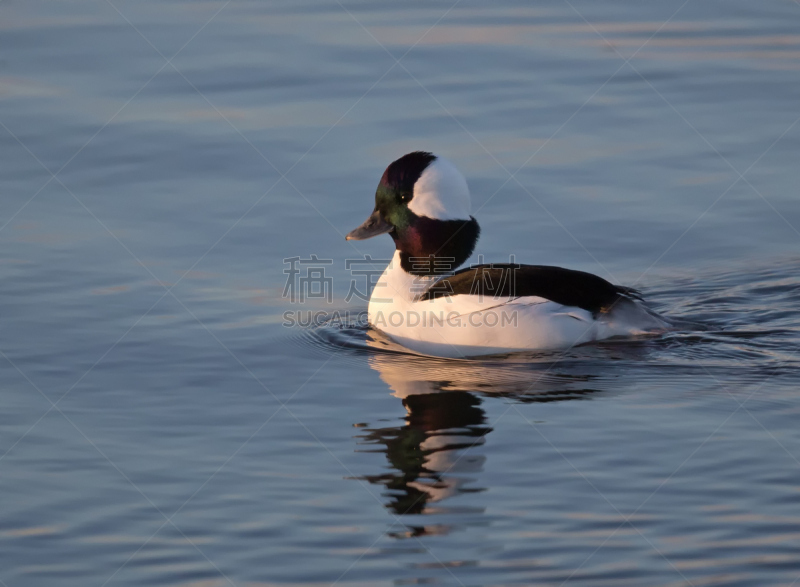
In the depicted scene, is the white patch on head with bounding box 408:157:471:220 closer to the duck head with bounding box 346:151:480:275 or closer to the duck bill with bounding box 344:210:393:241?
the duck head with bounding box 346:151:480:275

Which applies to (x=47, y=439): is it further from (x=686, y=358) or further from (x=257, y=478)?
(x=686, y=358)

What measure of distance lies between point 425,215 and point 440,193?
19 centimetres

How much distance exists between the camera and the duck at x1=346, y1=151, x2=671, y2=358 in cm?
740

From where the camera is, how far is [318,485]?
568 centimetres

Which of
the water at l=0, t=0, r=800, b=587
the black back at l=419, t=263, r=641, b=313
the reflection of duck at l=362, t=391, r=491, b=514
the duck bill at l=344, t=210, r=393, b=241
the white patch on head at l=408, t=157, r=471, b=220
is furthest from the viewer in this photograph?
the duck bill at l=344, t=210, r=393, b=241

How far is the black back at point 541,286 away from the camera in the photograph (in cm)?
734

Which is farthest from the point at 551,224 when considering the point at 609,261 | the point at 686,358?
the point at 686,358

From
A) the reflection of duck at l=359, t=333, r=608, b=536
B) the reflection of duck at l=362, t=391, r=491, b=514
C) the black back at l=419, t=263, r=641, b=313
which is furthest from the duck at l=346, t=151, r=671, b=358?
the reflection of duck at l=362, t=391, r=491, b=514

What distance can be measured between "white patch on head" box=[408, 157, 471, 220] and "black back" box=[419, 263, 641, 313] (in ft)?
1.97

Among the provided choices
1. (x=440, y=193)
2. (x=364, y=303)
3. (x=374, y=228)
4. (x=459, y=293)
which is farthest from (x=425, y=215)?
(x=364, y=303)

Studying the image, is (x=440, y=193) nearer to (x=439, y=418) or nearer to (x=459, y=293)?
(x=459, y=293)

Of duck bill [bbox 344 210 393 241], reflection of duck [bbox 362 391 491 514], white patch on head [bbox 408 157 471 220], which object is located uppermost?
white patch on head [bbox 408 157 471 220]

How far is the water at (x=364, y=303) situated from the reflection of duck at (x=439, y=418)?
23 mm

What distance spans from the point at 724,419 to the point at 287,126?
19.8 ft
